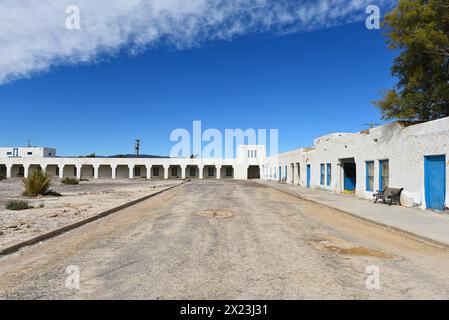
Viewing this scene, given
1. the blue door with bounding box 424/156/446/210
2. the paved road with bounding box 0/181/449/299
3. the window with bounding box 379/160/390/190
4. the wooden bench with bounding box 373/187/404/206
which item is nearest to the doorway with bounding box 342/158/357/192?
the window with bounding box 379/160/390/190

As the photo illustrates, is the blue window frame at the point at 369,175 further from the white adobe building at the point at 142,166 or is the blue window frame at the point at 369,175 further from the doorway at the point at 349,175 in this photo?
the white adobe building at the point at 142,166

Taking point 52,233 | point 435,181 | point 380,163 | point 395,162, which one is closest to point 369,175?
point 380,163

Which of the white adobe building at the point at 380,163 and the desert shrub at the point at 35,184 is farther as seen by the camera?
the desert shrub at the point at 35,184

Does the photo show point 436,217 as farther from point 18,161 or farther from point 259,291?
point 18,161

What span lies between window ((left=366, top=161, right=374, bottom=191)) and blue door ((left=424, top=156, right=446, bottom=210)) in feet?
16.1

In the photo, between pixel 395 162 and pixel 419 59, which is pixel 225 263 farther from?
pixel 419 59

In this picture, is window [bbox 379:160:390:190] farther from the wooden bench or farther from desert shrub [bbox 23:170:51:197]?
desert shrub [bbox 23:170:51:197]

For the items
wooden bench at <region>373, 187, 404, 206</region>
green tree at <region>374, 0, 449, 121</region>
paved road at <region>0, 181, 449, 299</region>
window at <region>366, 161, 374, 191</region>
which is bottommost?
paved road at <region>0, 181, 449, 299</region>

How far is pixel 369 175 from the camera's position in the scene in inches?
722

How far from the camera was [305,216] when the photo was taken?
39.3ft

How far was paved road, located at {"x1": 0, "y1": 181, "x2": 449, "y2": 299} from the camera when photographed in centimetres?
439

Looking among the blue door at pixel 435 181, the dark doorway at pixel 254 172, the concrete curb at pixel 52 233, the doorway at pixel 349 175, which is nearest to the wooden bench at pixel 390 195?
the blue door at pixel 435 181

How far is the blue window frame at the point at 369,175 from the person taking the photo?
1798cm

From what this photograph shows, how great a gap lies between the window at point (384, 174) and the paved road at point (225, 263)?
7.84m
